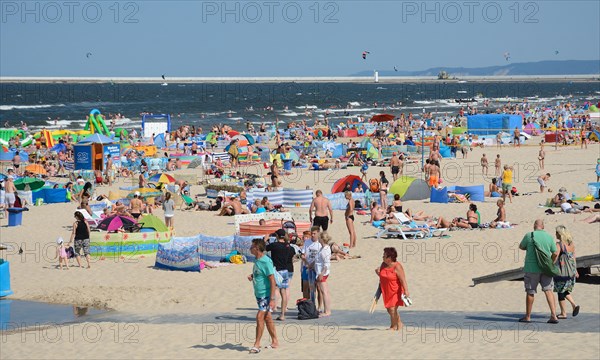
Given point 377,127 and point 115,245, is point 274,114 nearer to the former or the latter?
point 377,127

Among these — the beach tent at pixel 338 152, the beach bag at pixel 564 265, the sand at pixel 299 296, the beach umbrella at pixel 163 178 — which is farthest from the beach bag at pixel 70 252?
the beach tent at pixel 338 152

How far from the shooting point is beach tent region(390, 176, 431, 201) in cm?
1999

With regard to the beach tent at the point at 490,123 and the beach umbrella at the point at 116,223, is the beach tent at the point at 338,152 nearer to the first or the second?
the beach tent at the point at 490,123

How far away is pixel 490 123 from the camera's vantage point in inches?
1496

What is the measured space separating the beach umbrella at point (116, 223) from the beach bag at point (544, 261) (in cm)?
816

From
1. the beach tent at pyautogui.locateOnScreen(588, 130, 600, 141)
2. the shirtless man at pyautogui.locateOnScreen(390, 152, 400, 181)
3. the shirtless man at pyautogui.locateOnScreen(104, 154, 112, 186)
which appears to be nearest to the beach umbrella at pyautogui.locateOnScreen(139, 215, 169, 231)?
the shirtless man at pyautogui.locateOnScreen(104, 154, 112, 186)

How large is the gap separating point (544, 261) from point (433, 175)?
41.6 ft

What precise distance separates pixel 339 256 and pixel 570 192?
899 cm

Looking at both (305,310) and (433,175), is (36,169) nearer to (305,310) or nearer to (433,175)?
(433,175)

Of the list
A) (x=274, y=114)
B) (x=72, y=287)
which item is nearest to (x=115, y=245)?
(x=72, y=287)

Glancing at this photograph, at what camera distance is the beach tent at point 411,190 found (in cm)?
1999

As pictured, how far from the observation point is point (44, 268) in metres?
13.6

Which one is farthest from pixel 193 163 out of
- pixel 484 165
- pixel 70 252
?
pixel 70 252

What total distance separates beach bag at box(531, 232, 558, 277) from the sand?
564 millimetres
